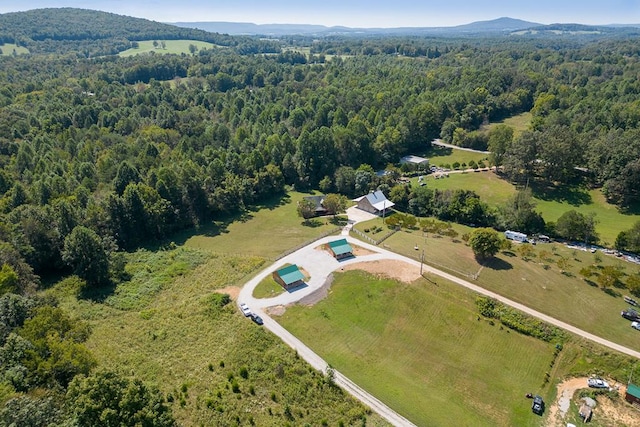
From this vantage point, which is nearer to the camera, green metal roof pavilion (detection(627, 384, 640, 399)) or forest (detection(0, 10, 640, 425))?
green metal roof pavilion (detection(627, 384, 640, 399))

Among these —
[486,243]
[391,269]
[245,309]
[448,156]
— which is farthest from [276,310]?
[448,156]

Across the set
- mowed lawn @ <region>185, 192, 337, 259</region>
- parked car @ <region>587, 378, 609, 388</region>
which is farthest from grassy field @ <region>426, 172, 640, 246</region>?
mowed lawn @ <region>185, 192, 337, 259</region>

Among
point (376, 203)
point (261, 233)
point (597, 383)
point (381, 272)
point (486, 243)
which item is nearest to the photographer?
point (597, 383)

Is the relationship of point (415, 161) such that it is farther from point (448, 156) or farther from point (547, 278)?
point (547, 278)

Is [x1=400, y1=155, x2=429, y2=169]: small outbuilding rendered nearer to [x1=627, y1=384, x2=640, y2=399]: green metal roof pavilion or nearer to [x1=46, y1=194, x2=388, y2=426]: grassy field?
[x1=46, y1=194, x2=388, y2=426]: grassy field

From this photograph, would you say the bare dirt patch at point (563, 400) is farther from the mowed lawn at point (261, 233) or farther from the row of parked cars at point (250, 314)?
the mowed lawn at point (261, 233)

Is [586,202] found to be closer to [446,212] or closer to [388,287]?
[446,212]
